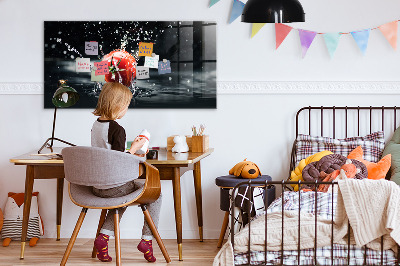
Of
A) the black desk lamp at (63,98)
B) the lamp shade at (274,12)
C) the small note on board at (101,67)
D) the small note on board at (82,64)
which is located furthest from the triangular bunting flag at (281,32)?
the black desk lamp at (63,98)

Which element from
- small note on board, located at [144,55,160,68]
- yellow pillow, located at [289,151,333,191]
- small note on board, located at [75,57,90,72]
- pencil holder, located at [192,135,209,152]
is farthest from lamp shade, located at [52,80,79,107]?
yellow pillow, located at [289,151,333,191]

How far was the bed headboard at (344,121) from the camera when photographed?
4.46 metres

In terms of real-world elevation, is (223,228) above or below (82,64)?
below

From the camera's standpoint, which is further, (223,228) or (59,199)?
(59,199)

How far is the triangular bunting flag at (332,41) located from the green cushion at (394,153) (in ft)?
2.38

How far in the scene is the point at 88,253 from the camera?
4062 mm

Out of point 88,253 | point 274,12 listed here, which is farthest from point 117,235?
point 274,12

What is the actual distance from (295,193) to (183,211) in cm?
115

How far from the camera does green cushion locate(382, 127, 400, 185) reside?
3.94 m

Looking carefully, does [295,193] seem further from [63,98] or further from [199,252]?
[63,98]

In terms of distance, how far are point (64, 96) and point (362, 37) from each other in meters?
2.14

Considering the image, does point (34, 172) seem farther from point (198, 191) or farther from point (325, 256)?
point (325, 256)

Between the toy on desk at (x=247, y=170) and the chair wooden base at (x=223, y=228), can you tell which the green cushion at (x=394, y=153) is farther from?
the chair wooden base at (x=223, y=228)

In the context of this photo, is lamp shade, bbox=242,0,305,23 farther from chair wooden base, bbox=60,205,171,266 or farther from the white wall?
chair wooden base, bbox=60,205,171,266
